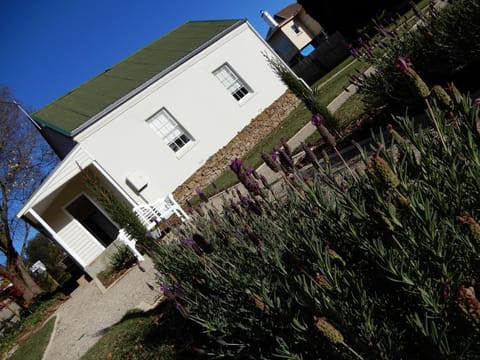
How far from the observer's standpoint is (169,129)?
58.2ft

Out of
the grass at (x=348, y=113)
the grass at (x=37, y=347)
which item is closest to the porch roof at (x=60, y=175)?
the grass at (x=37, y=347)

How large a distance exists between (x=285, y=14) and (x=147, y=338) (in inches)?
2665

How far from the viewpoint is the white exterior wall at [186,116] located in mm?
16141

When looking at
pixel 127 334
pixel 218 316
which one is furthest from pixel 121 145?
pixel 218 316

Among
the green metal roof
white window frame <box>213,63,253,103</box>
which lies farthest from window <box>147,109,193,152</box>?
white window frame <box>213,63,253,103</box>

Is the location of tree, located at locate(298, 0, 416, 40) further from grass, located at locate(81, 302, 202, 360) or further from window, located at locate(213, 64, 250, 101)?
grass, located at locate(81, 302, 202, 360)

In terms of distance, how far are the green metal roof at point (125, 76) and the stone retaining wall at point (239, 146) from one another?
467cm

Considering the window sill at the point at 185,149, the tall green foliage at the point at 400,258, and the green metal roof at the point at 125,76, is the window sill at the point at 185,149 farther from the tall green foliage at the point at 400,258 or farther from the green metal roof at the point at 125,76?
the tall green foliage at the point at 400,258

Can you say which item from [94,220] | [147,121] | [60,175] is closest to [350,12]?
[147,121]

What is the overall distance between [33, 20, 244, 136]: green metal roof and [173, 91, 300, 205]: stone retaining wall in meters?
4.67

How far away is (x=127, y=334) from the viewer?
21.5 feet

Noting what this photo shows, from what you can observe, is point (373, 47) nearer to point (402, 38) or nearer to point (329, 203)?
point (402, 38)

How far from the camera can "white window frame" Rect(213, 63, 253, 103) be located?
770 inches

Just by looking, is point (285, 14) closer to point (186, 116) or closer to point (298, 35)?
point (298, 35)
